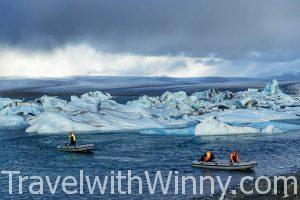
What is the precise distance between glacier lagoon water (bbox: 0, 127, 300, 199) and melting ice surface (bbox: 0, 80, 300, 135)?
260 centimetres

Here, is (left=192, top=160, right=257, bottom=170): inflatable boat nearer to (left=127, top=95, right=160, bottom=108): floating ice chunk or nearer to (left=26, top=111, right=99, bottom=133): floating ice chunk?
(left=26, top=111, right=99, bottom=133): floating ice chunk

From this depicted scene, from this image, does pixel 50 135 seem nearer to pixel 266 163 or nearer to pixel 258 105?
pixel 266 163

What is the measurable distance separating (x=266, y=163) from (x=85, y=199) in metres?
14.9

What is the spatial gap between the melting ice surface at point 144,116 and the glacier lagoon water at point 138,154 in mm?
2602

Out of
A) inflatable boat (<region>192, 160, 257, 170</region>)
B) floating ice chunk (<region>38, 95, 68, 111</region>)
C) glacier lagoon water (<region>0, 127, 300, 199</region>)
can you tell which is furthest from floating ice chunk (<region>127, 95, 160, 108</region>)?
inflatable boat (<region>192, 160, 257, 170</region>)

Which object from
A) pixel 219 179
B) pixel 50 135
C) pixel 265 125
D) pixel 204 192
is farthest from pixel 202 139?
pixel 204 192

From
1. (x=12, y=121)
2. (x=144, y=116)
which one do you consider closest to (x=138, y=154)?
(x=144, y=116)

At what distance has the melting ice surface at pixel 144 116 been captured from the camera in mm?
55594

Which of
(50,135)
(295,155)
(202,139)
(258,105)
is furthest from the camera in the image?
(258,105)

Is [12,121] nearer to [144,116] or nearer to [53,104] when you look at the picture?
[53,104]

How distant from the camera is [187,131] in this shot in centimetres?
5359

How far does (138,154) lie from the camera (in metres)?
39.8

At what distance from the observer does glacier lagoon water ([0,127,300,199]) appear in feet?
107

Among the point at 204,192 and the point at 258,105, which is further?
the point at 258,105
